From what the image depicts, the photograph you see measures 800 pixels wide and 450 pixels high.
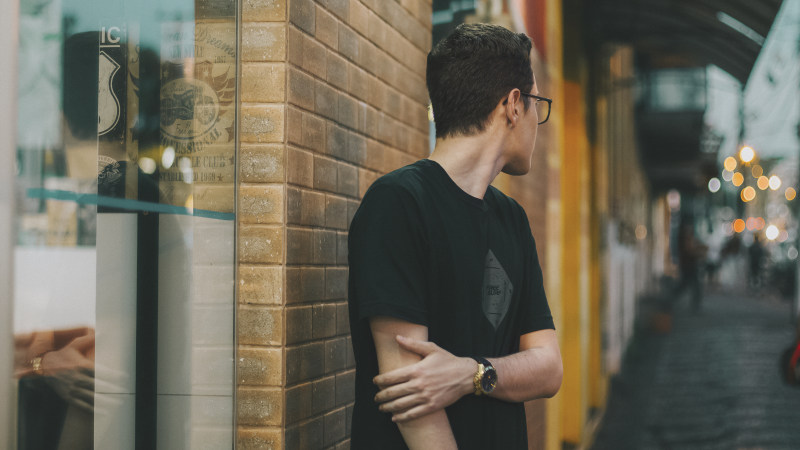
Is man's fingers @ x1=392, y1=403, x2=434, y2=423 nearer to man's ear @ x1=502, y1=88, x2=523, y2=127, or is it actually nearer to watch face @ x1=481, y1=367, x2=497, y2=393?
watch face @ x1=481, y1=367, x2=497, y2=393

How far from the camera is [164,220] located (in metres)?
1.96

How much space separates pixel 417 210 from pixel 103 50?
0.74 m

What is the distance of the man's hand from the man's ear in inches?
24.2

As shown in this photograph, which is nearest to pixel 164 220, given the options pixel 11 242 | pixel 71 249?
pixel 71 249

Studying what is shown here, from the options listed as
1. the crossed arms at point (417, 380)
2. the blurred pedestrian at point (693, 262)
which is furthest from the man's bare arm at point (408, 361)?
the blurred pedestrian at point (693, 262)

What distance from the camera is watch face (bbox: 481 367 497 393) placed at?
185 cm

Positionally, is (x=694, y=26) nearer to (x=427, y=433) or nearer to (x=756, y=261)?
(x=427, y=433)

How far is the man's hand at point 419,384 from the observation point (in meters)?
1.75

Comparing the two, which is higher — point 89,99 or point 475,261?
point 89,99

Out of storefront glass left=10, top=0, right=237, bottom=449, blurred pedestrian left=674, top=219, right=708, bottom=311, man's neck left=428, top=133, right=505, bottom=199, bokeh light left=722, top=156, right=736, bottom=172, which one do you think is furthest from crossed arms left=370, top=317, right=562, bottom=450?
bokeh light left=722, top=156, right=736, bottom=172

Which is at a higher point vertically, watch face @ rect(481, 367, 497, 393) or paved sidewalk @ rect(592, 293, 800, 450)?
watch face @ rect(481, 367, 497, 393)

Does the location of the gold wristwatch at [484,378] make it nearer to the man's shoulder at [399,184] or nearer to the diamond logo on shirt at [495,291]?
the diamond logo on shirt at [495,291]

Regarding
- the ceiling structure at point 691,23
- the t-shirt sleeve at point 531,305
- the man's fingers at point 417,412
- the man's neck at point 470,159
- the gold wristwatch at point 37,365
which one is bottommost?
the man's fingers at point 417,412

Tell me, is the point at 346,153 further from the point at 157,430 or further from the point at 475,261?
the point at 157,430
